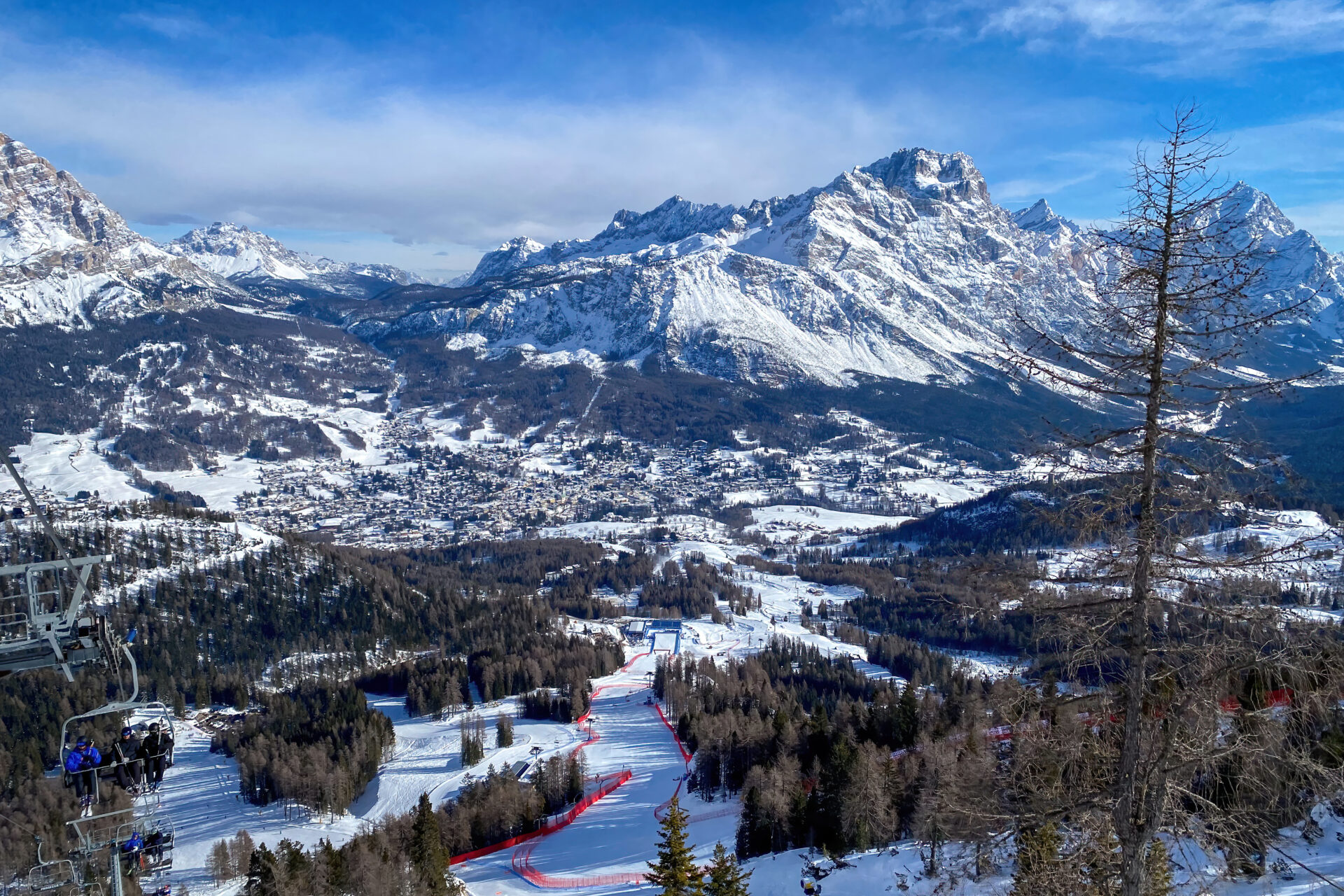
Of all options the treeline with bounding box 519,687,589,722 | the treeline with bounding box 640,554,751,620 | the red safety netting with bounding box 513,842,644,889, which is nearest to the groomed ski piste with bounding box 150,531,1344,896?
the red safety netting with bounding box 513,842,644,889

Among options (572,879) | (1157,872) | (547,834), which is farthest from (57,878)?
(547,834)

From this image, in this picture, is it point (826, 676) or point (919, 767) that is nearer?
point (919, 767)

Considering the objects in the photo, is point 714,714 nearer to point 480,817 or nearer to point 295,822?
point 480,817

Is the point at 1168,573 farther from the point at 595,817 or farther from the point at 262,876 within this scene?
the point at 595,817

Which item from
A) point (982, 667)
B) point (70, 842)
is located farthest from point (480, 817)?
point (982, 667)

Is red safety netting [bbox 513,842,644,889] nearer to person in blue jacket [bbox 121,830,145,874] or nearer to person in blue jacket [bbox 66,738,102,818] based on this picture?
person in blue jacket [bbox 121,830,145,874]

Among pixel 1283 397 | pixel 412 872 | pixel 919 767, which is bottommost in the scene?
pixel 412 872
